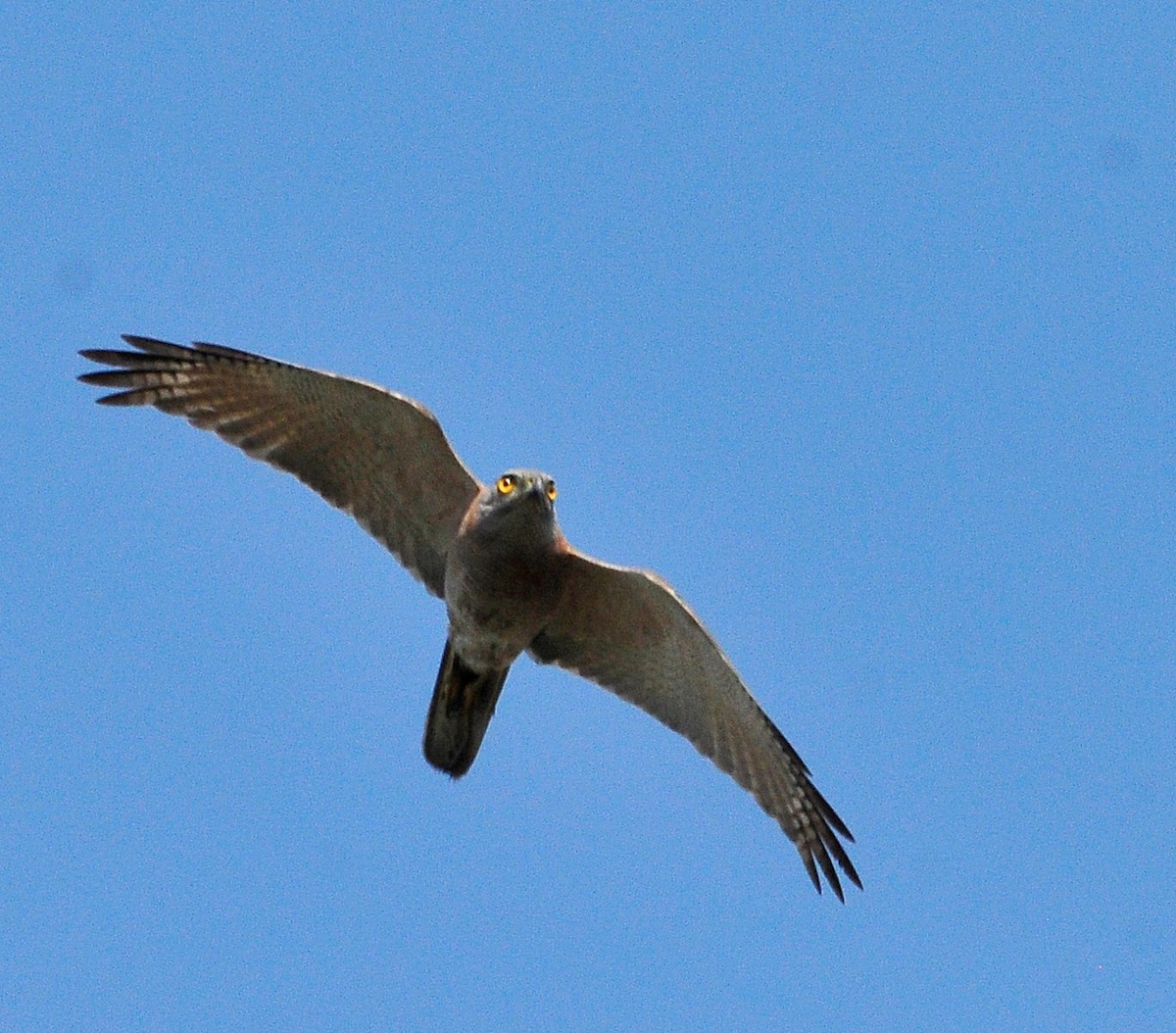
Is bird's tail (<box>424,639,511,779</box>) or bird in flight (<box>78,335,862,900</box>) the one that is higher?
bird in flight (<box>78,335,862,900</box>)

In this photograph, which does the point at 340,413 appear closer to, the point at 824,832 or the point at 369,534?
the point at 369,534

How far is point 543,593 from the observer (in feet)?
44.7

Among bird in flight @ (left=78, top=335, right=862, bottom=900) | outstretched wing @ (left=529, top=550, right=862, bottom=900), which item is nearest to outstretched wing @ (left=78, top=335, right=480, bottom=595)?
bird in flight @ (left=78, top=335, right=862, bottom=900)

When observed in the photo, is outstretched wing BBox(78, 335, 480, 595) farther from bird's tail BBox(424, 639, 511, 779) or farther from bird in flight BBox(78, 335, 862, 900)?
bird's tail BBox(424, 639, 511, 779)

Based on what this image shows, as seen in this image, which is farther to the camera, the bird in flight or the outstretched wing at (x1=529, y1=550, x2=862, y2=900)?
the outstretched wing at (x1=529, y1=550, x2=862, y2=900)

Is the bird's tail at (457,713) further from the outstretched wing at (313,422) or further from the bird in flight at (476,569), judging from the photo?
the outstretched wing at (313,422)

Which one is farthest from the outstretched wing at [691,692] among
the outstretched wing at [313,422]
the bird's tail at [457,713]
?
the outstretched wing at [313,422]

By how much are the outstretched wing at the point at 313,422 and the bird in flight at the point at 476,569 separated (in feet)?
0.03

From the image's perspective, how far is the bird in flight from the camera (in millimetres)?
13430

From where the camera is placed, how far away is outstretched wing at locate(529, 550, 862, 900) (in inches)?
552

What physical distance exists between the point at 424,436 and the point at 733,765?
3.40 m

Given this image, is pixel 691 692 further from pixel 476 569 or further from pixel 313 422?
pixel 313 422

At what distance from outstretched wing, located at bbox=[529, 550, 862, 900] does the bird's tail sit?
2.26ft

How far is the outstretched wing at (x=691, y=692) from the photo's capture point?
14023 mm
